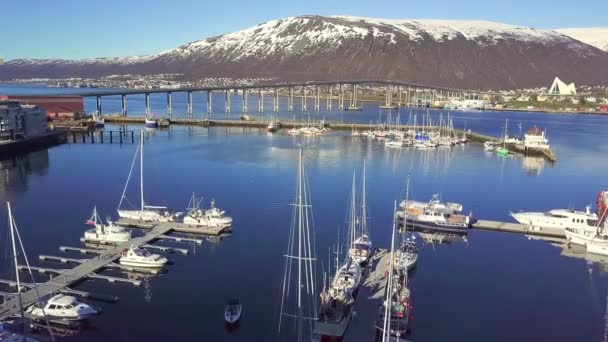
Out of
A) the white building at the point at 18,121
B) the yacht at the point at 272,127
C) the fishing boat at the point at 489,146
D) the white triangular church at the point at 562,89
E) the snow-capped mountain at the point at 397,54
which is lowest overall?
the fishing boat at the point at 489,146

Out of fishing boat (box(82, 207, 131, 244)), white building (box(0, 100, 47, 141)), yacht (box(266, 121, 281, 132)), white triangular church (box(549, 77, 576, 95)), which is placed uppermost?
white triangular church (box(549, 77, 576, 95))

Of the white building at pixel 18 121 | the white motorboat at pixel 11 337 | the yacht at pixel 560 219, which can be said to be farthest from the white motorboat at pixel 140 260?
the white building at pixel 18 121

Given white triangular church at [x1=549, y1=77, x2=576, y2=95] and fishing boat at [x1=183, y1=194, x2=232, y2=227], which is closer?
fishing boat at [x1=183, y1=194, x2=232, y2=227]

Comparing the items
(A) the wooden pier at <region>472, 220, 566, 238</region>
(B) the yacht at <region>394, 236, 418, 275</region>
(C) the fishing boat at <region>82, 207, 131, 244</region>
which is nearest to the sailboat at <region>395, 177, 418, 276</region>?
(B) the yacht at <region>394, 236, 418, 275</region>

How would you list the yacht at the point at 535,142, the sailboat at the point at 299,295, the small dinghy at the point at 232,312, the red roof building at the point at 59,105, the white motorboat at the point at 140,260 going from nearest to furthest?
1. the sailboat at the point at 299,295
2. the small dinghy at the point at 232,312
3. the white motorboat at the point at 140,260
4. the yacht at the point at 535,142
5. the red roof building at the point at 59,105

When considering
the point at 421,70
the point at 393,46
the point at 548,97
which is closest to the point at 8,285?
the point at 548,97

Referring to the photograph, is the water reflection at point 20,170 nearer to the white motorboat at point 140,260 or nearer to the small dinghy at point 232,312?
the white motorboat at point 140,260

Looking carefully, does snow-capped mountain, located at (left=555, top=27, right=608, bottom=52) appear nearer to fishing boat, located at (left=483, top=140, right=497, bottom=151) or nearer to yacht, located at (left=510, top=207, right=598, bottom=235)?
fishing boat, located at (left=483, top=140, right=497, bottom=151)

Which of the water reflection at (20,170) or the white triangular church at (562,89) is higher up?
the white triangular church at (562,89)
